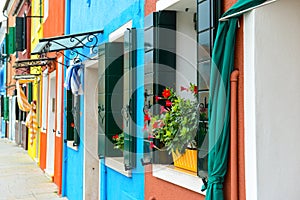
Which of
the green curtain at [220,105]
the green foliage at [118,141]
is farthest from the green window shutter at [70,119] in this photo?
the green curtain at [220,105]

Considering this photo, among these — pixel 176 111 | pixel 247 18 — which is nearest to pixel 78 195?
pixel 176 111

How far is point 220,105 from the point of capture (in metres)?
2.91

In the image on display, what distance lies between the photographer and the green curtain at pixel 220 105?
9.53 ft

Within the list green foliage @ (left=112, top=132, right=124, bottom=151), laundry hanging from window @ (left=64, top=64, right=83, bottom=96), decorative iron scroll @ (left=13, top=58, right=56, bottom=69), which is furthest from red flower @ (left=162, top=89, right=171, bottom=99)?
decorative iron scroll @ (left=13, top=58, right=56, bottom=69)

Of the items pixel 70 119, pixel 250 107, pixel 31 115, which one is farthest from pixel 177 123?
pixel 31 115

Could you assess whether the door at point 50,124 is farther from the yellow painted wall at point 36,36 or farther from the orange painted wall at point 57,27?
the yellow painted wall at point 36,36

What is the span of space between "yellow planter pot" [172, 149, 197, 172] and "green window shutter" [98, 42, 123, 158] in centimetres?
208

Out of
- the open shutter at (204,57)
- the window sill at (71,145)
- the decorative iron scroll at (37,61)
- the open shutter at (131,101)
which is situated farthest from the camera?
the decorative iron scroll at (37,61)

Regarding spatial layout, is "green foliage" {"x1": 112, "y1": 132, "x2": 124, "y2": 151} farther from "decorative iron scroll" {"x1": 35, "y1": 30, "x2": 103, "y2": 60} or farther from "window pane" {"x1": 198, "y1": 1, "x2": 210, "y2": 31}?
"window pane" {"x1": 198, "y1": 1, "x2": 210, "y2": 31}

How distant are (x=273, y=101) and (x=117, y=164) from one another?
3.26 metres

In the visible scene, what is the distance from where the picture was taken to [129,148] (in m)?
5.04

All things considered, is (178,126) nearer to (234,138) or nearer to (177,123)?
(177,123)

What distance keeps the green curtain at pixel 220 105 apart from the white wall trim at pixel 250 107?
5.6 inches

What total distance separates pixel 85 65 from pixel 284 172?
5.34m
